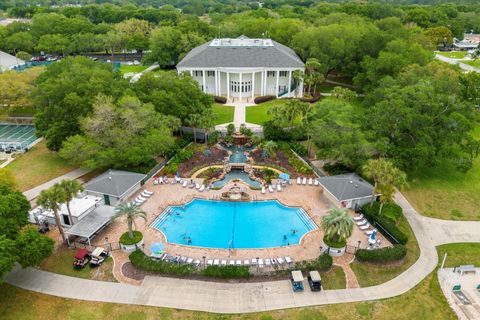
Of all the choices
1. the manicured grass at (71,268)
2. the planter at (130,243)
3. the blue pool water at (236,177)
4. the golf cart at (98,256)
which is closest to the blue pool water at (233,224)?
the planter at (130,243)

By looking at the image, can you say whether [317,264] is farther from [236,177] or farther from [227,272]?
[236,177]

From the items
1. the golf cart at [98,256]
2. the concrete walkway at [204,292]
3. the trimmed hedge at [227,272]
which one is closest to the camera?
the concrete walkway at [204,292]

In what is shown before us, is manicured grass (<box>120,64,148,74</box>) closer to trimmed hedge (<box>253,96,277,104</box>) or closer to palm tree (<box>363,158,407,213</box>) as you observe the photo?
trimmed hedge (<box>253,96,277,104</box>)

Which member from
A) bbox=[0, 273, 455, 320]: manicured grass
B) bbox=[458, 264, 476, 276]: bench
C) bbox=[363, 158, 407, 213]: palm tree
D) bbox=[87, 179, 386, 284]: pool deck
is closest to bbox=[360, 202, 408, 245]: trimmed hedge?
bbox=[87, 179, 386, 284]: pool deck

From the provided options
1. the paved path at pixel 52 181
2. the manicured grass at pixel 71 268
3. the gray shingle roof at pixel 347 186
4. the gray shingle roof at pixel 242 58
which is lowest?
the manicured grass at pixel 71 268

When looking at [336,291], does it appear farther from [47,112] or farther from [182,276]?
[47,112]

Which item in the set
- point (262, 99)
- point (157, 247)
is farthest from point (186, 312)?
point (262, 99)

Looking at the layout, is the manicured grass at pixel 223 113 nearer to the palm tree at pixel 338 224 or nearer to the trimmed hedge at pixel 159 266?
the trimmed hedge at pixel 159 266
